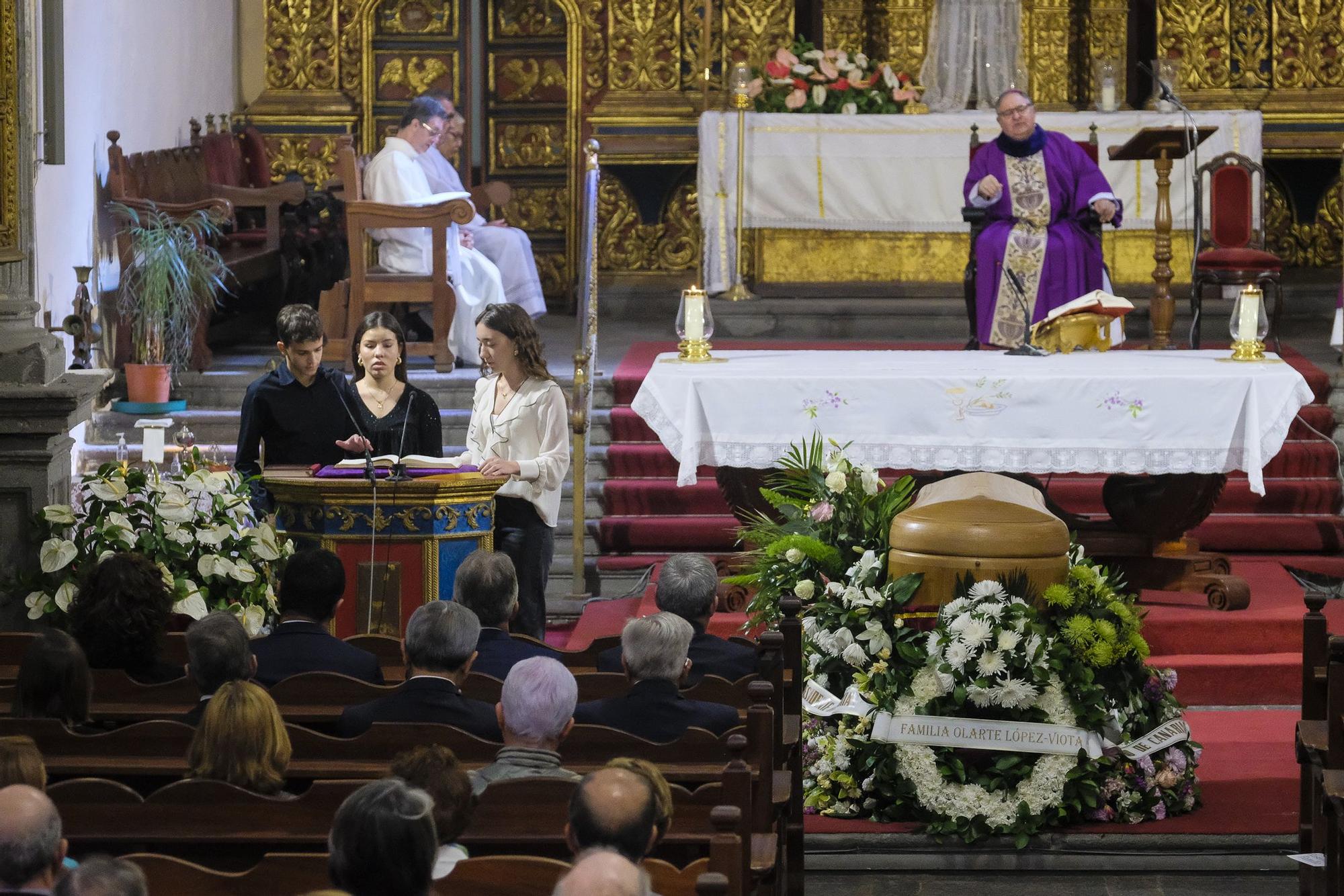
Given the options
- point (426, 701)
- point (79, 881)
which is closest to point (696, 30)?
point (426, 701)

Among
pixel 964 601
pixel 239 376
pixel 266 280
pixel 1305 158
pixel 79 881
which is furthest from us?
pixel 1305 158

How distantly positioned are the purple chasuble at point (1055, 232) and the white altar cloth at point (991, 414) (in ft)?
9.89

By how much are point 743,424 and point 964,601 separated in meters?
2.07

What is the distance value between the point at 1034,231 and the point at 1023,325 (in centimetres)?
53

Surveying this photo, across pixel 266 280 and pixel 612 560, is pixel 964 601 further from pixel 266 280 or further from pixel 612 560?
pixel 266 280

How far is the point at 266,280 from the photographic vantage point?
12266mm

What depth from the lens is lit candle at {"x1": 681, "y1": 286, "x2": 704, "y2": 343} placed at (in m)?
7.75

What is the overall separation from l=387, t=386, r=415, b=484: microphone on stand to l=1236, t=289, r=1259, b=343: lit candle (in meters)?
3.34

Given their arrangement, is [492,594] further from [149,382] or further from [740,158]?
[740,158]

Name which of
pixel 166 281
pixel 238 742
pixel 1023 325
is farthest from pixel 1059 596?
pixel 166 281

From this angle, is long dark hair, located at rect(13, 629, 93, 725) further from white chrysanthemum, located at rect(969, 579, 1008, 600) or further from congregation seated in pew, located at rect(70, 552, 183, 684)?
white chrysanthemum, located at rect(969, 579, 1008, 600)

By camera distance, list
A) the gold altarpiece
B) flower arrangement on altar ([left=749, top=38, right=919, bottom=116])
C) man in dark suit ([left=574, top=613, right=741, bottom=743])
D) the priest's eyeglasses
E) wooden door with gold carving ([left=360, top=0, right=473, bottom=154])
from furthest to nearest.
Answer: wooden door with gold carving ([left=360, top=0, right=473, bottom=154]), the gold altarpiece, flower arrangement on altar ([left=749, top=38, right=919, bottom=116]), the priest's eyeglasses, man in dark suit ([left=574, top=613, right=741, bottom=743])

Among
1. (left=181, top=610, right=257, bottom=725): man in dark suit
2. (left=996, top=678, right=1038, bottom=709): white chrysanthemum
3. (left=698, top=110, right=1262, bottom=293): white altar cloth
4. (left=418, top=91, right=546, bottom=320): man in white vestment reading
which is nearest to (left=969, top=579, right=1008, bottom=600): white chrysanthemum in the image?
(left=996, top=678, right=1038, bottom=709): white chrysanthemum

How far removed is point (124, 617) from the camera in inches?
190
